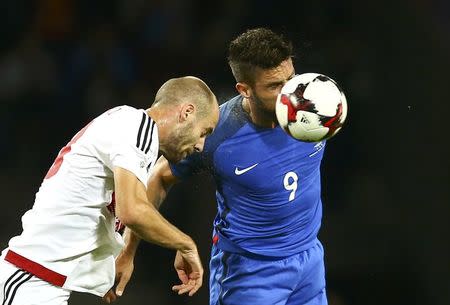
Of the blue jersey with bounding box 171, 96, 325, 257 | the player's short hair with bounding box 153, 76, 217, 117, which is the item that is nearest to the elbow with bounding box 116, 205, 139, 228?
the player's short hair with bounding box 153, 76, 217, 117

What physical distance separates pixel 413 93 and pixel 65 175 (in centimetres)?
447

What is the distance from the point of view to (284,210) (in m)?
4.10

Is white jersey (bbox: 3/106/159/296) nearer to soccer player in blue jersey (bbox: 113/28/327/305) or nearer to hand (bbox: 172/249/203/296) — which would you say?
hand (bbox: 172/249/203/296)

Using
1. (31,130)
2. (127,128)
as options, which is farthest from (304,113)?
(31,130)

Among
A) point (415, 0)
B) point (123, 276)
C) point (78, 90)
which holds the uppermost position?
point (415, 0)

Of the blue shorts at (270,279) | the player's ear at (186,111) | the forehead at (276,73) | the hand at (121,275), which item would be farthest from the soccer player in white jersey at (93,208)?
the blue shorts at (270,279)

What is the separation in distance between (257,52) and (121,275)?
1179 mm

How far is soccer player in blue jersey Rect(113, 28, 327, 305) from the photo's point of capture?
4.01 meters

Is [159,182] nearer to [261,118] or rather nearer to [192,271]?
[261,118]

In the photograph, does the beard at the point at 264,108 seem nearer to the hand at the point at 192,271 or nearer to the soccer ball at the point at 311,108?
the soccer ball at the point at 311,108

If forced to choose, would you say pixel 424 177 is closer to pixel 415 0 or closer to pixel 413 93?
pixel 413 93

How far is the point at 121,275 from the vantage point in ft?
12.7

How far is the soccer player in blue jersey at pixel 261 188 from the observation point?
4008 mm

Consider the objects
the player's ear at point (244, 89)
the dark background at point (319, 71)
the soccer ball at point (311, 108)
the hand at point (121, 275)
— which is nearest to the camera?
the soccer ball at point (311, 108)
